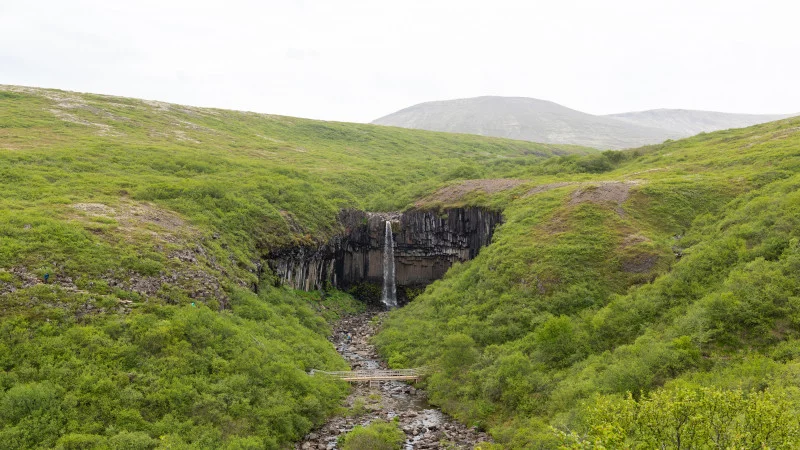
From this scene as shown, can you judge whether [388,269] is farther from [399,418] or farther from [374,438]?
[374,438]

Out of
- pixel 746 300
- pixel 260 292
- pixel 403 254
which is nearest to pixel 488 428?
pixel 746 300

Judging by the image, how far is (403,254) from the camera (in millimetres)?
57500

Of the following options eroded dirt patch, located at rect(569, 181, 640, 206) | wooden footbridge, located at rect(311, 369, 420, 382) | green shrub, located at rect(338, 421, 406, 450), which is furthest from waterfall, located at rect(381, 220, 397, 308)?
green shrub, located at rect(338, 421, 406, 450)

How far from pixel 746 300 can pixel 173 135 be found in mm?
87720

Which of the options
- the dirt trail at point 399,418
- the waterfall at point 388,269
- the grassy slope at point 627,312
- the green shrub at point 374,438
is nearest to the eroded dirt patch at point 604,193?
the grassy slope at point 627,312

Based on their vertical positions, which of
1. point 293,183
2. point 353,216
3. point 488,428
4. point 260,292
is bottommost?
point 488,428

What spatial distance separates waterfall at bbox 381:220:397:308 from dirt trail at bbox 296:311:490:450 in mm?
18954

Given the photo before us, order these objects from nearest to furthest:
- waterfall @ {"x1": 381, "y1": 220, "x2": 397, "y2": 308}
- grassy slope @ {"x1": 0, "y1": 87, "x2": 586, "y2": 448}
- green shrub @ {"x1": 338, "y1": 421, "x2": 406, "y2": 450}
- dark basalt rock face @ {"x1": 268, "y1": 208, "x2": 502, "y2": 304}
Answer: grassy slope @ {"x1": 0, "y1": 87, "x2": 586, "y2": 448}
green shrub @ {"x1": 338, "y1": 421, "x2": 406, "y2": 450}
dark basalt rock face @ {"x1": 268, "y1": 208, "x2": 502, "y2": 304}
waterfall @ {"x1": 381, "y1": 220, "x2": 397, "y2": 308}

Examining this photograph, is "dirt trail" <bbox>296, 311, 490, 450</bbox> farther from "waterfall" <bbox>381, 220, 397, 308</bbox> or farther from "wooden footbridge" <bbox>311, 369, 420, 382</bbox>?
"waterfall" <bbox>381, 220, 397, 308</bbox>

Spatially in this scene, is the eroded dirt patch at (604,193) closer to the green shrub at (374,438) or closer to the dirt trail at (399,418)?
the dirt trail at (399,418)

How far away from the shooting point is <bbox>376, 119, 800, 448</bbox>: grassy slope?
18.5 m

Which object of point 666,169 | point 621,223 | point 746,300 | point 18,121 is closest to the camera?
point 746,300

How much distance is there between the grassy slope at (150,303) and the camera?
2112 centimetres

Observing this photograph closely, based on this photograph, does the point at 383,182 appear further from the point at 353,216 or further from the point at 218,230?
the point at 218,230
